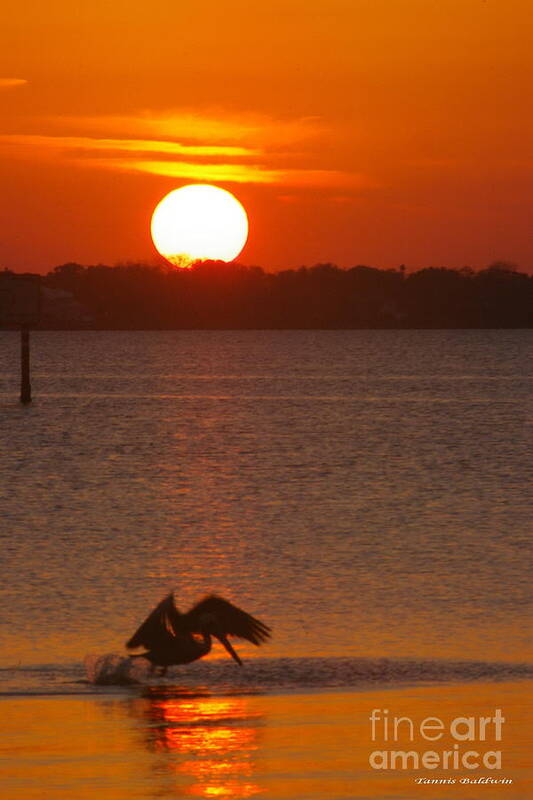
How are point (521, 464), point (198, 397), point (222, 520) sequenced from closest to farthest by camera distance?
point (222, 520) → point (521, 464) → point (198, 397)

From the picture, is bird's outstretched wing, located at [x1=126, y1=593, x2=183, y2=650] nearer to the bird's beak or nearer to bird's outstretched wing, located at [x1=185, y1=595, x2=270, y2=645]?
bird's outstretched wing, located at [x1=185, y1=595, x2=270, y2=645]

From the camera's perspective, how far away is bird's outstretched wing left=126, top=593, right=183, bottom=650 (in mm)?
14664

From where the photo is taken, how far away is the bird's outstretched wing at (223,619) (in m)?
14.9

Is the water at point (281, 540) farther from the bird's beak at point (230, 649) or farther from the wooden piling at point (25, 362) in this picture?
the wooden piling at point (25, 362)

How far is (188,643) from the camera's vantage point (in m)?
14.9

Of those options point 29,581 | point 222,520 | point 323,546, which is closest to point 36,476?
point 222,520

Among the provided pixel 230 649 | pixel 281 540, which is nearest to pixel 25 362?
pixel 281 540

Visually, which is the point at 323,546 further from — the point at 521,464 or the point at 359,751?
the point at 521,464

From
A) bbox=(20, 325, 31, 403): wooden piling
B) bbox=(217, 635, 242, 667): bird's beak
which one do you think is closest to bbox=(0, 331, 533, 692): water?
bbox=(217, 635, 242, 667): bird's beak

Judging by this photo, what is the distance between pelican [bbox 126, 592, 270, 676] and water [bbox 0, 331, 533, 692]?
658 millimetres

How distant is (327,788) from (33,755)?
2.38 m

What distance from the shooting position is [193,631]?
1496 centimetres

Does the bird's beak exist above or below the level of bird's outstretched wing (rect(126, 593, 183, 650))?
below

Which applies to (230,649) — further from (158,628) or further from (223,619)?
(158,628)
